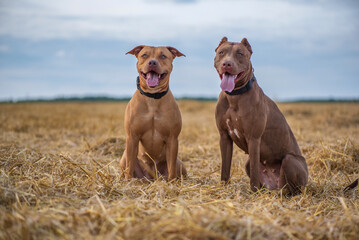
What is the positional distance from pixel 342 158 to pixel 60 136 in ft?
23.9

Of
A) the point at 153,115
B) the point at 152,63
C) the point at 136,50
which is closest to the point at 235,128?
the point at 153,115

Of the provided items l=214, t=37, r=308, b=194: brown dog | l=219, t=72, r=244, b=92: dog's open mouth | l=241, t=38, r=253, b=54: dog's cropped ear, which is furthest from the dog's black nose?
l=241, t=38, r=253, b=54: dog's cropped ear

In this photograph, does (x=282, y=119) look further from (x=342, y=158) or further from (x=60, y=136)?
(x=60, y=136)

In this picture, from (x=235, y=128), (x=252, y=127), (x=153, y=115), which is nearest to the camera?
(x=252, y=127)

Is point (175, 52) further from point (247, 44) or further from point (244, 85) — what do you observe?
point (244, 85)

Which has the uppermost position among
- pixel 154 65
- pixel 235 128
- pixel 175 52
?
pixel 175 52

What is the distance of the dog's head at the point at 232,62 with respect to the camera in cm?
408

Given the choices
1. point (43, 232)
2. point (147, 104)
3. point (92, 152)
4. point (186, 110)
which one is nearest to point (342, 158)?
point (147, 104)

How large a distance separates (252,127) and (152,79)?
1.38 m

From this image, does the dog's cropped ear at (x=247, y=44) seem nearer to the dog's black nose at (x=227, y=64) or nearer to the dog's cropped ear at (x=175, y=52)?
the dog's black nose at (x=227, y=64)

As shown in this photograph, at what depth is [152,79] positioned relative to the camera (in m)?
4.45

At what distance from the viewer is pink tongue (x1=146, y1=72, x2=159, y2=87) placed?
4422mm

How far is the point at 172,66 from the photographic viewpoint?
15.7 ft

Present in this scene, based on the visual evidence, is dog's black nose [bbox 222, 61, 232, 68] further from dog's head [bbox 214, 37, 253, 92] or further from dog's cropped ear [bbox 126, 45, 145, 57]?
dog's cropped ear [bbox 126, 45, 145, 57]
